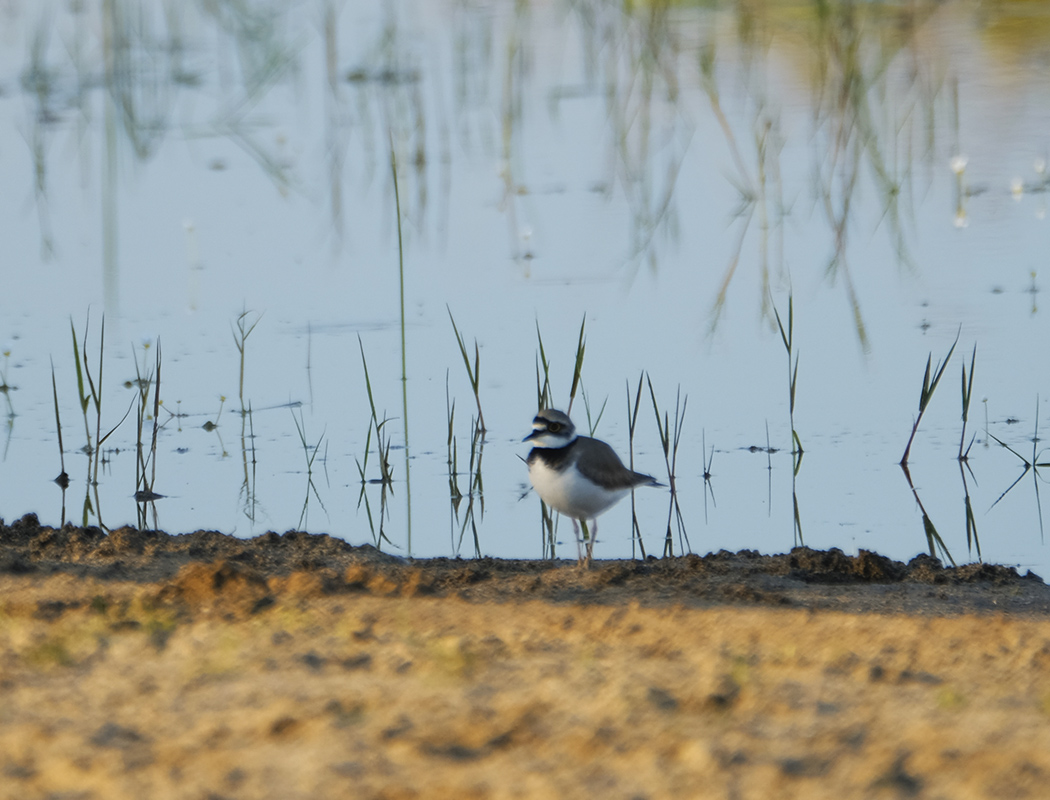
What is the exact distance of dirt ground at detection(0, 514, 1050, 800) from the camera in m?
2.87

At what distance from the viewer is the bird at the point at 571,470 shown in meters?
5.66

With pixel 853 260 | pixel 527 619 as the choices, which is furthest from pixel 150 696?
pixel 853 260

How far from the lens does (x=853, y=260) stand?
9.99 m

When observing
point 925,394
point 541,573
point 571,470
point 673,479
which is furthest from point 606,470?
point 925,394

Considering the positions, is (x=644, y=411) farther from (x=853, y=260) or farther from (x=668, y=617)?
(x=668, y=617)

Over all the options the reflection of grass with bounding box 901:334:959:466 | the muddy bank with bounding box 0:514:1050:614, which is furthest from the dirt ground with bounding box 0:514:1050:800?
the reflection of grass with bounding box 901:334:959:466

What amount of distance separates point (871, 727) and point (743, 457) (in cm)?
426

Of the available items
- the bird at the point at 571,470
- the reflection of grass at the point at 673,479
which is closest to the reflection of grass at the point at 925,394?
the reflection of grass at the point at 673,479

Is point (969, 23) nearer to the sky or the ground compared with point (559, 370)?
nearer to the sky

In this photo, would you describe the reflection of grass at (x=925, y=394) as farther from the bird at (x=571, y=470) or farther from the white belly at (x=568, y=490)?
the white belly at (x=568, y=490)

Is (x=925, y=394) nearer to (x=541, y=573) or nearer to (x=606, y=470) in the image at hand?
(x=606, y=470)

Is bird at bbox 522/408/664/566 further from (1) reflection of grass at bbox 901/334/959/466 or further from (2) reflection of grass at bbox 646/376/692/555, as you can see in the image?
(1) reflection of grass at bbox 901/334/959/466

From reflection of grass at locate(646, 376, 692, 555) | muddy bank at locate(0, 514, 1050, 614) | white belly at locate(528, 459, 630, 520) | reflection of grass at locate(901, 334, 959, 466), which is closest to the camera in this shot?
muddy bank at locate(0, 514, 1050, 614)

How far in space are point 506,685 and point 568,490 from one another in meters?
2.21
